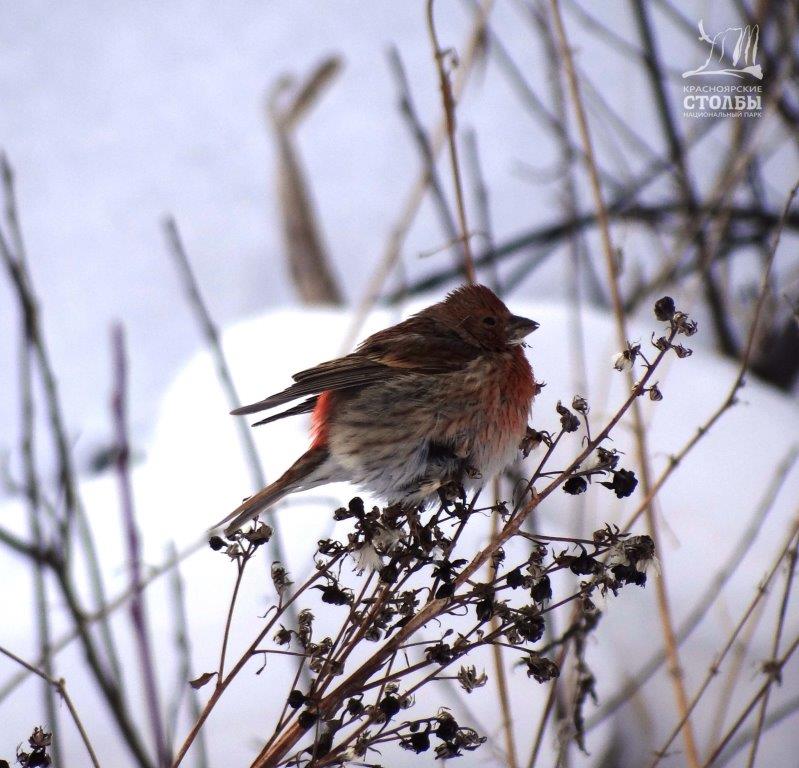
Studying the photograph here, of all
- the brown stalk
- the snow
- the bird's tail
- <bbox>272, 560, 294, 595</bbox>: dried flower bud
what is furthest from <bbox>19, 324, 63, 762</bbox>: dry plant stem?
the brown stalk

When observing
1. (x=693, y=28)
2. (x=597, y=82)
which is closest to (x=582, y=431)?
(x=693, y=28)

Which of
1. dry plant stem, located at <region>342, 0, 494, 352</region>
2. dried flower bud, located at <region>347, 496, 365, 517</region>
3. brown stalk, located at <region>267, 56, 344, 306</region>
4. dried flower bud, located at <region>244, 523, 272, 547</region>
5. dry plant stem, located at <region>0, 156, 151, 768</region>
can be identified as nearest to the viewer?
dried flower bud, located at <region>244, 523, 272, 547</region>

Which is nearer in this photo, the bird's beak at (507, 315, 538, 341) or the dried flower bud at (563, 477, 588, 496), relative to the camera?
the dried flower bud at (563, 477, 588, 496)

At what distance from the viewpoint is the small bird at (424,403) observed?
2.09 metres

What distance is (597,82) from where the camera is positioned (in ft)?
16.5

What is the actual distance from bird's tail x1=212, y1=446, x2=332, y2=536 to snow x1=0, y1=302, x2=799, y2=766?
34cm

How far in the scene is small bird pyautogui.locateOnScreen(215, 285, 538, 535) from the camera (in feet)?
6.86

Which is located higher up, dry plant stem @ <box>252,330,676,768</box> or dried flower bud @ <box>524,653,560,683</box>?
dry plant stem @ <box>252,330,676,768</box>

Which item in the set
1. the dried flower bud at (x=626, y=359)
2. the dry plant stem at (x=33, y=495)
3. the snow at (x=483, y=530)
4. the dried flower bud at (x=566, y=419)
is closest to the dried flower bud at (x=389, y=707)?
the dried flower bud at (x=566, y=419)

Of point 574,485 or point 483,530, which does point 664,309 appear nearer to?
point 574,485

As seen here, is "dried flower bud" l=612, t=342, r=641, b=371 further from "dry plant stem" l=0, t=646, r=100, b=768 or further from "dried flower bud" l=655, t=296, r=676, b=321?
"dry plant stem" l=0, t=646, r=100, b=768

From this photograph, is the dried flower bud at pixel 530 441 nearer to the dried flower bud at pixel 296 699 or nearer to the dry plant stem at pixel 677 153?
the dried flower bud at pixel 296 699

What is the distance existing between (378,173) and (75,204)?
1.68 m

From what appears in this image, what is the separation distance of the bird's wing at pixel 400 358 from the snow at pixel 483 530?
46 centimetres
